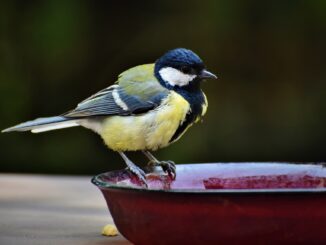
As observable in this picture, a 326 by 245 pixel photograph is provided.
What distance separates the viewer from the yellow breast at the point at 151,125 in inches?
73.0

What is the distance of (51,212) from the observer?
1790mm

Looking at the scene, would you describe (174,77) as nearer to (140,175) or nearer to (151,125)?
(151,125)

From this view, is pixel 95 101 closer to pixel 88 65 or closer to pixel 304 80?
pixel 88 65

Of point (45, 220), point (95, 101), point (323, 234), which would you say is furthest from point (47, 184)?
point (323, 234)

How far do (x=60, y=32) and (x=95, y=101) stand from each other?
1.62m

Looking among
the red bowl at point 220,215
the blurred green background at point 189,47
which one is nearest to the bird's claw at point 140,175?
the red bowl at point 220,215

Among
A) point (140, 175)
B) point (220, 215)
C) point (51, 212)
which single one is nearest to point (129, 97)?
point (51, 212)

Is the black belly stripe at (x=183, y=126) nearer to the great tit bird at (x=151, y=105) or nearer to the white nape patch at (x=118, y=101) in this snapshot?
the great tit bird at (x=151, y=105)

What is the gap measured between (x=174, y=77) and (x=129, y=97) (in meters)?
0.11

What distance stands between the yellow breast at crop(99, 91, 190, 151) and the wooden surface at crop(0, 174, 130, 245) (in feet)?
0.55

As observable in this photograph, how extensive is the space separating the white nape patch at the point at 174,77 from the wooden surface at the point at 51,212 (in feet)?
1.07

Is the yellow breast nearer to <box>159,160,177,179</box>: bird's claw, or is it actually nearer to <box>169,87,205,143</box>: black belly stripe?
<box>169,87,205,143</box>: black belly stripe

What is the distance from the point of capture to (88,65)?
12.0 feet

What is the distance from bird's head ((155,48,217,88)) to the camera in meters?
1.87
